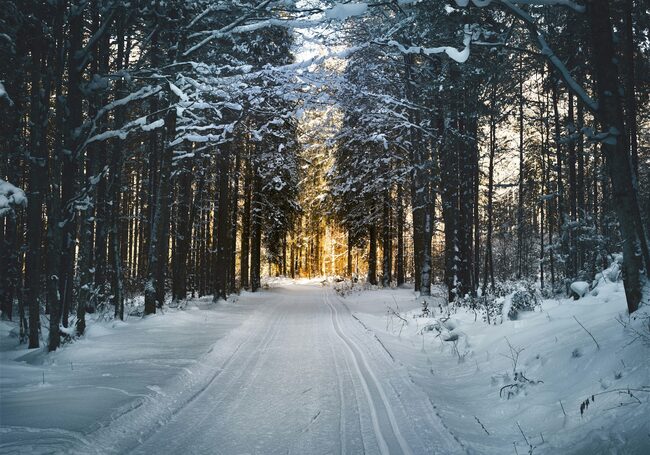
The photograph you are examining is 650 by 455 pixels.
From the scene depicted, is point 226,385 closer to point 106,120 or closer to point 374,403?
point 374,403

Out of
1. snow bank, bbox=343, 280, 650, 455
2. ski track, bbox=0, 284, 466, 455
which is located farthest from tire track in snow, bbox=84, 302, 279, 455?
snow bank, bbox=343, 280, 650, 455

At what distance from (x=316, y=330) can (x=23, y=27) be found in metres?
9.08

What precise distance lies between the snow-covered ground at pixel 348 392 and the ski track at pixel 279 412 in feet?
0.07

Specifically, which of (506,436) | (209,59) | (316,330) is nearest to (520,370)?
(506,436)

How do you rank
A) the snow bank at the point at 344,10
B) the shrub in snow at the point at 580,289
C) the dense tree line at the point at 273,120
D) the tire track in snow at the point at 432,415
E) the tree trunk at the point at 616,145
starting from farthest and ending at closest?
the shrub in snow at the point at 580,289 < the dense tree line at the point at 273,120 < the tree trunk at the point at 616,145 < the snow bank at the point at 344,10 < the tire track in snow at the point at 432,415

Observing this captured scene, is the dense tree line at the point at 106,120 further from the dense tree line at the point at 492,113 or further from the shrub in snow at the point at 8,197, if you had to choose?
the dense tree line at the point at 492,113

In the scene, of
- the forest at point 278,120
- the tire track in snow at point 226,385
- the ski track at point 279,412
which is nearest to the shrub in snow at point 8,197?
the forest at point 278,120

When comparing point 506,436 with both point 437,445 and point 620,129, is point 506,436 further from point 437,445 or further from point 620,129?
point 620,129

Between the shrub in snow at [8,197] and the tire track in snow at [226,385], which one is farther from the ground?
the shrub in snow at [8,197]

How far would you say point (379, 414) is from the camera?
4.98 metres

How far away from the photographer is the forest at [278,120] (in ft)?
23.8

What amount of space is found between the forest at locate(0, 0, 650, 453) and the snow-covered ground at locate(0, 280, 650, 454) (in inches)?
41.9

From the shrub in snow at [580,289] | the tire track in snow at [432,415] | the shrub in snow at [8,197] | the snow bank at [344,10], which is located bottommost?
the tire track in snow at [432,415]

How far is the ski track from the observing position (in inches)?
161
